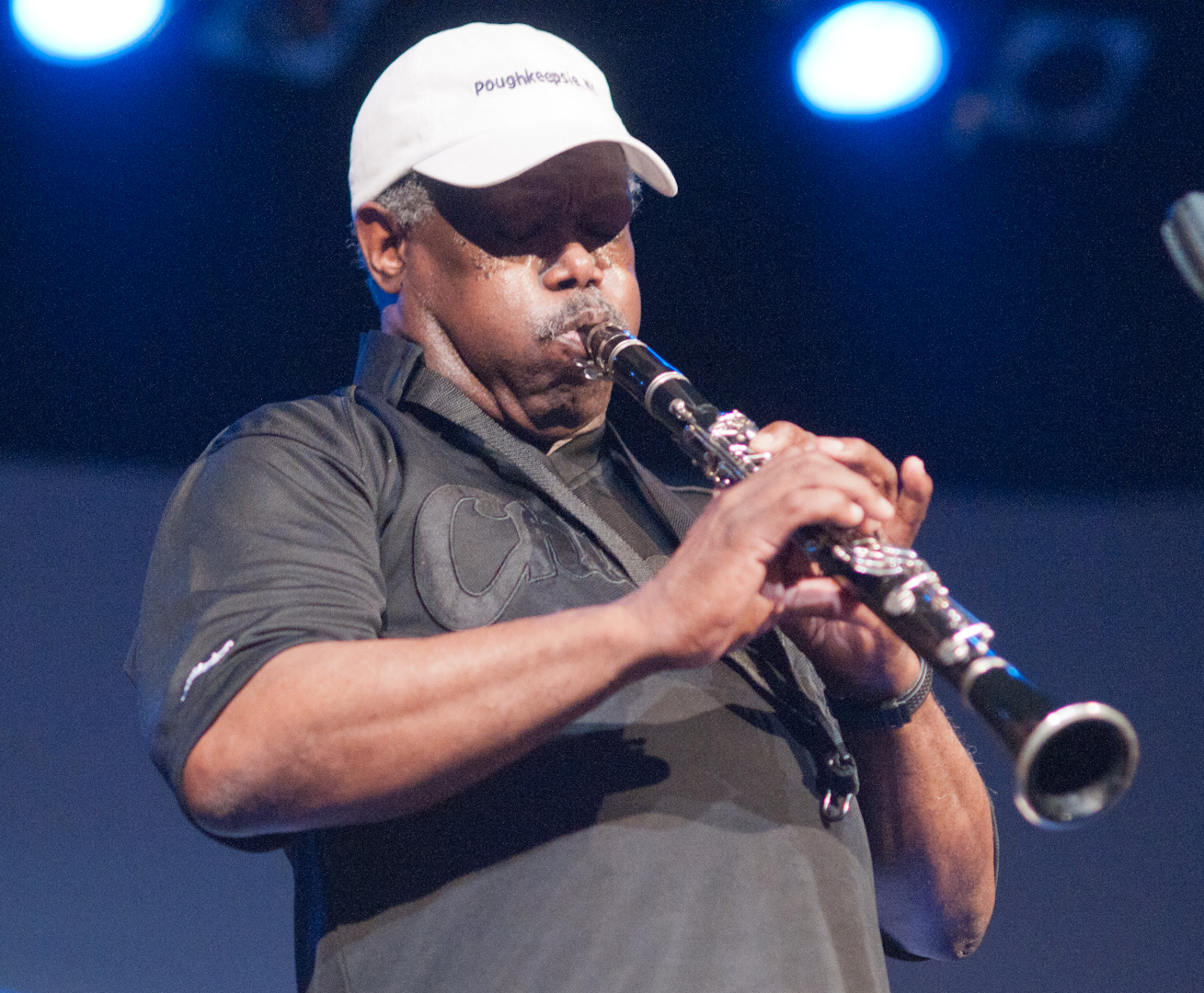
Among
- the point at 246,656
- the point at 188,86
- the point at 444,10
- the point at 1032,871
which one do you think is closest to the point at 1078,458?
the point at 1032,871

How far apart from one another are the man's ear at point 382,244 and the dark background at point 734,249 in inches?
43.9

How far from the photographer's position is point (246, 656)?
1.25 metres

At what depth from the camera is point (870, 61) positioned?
3.00 m

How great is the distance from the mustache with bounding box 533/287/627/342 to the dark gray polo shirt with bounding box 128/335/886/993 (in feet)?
0.83

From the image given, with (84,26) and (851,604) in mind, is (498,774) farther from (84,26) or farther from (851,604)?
(84,26)

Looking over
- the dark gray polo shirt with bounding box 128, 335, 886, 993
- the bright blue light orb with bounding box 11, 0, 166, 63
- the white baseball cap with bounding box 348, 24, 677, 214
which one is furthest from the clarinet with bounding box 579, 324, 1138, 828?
the bright blue light orb with bounding box 11, 0, 166, 63

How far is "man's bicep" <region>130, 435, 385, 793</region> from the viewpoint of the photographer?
1.27 meters

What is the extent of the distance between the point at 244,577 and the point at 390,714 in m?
0.25

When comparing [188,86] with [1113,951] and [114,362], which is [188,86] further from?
[1113,951]

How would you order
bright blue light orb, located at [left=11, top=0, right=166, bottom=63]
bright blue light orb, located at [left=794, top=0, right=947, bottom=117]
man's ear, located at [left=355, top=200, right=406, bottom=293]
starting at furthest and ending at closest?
bright blue light orb, located at [left=794, top=0, right=947, bottom=117]
bright blue light orb, located at [left=11, top=0, right=166, bottom=63]
man's ear, located at [left=355, top=200, right=406, bottom=293]

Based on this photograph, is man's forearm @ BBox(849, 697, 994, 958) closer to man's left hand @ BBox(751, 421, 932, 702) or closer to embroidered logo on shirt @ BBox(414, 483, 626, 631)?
man's left hand @ BBox(751, 421, 932, 702)

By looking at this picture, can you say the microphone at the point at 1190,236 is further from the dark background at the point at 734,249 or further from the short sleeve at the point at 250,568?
the dark background at the point at 734,249

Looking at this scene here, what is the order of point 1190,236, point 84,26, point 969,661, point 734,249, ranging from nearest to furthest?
point 1190,236, point 969,661, point 84,26, point 734,249

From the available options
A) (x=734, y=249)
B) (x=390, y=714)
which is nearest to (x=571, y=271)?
(x=390, y=714)
